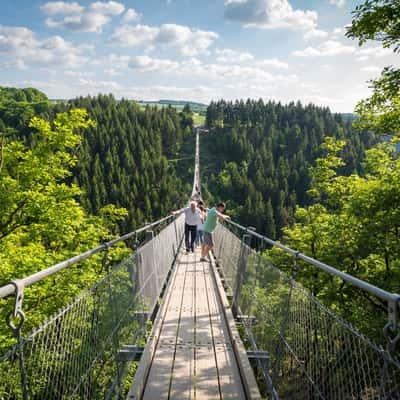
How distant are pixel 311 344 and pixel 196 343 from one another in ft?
6.84

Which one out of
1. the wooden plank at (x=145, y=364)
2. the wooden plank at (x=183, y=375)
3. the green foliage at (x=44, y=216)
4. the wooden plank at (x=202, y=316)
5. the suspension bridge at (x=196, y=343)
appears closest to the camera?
the suspension bridge at (x=196, y=343)

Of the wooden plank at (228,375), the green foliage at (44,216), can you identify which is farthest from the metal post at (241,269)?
the green foliage at (44,216)

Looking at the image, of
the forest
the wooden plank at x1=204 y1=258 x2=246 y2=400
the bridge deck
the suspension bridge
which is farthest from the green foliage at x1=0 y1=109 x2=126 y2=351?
the wooden plank at x1=204 y1=258 x2=246 y2=400

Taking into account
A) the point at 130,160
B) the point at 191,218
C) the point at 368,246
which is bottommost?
the point at 368,246

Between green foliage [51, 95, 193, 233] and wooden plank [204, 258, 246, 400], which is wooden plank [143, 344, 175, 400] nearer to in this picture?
wooden plank [204, 258, 246, 400]

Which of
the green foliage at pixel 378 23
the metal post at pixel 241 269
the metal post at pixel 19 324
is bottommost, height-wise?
the metal post at pixel 241 269

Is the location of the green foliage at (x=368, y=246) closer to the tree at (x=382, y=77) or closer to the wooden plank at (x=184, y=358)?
the tree at (x=382, y=77)

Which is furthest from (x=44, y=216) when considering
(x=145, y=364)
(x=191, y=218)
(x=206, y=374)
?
(x=206, y=374)

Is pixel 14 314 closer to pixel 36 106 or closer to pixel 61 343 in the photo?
pixel 61 343

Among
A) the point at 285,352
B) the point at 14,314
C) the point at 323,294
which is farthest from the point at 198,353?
the point at 323,294

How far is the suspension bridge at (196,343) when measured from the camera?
4.55 feet

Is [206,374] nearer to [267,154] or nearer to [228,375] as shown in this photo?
[228,375]

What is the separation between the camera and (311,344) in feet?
6.75

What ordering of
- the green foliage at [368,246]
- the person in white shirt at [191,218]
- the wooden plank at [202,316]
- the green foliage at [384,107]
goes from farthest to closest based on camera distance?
the person in white shirt at [191,218] < the green foliage at [368,246] < the green foliage at [384,107] < the wooden plank at [202,316]
